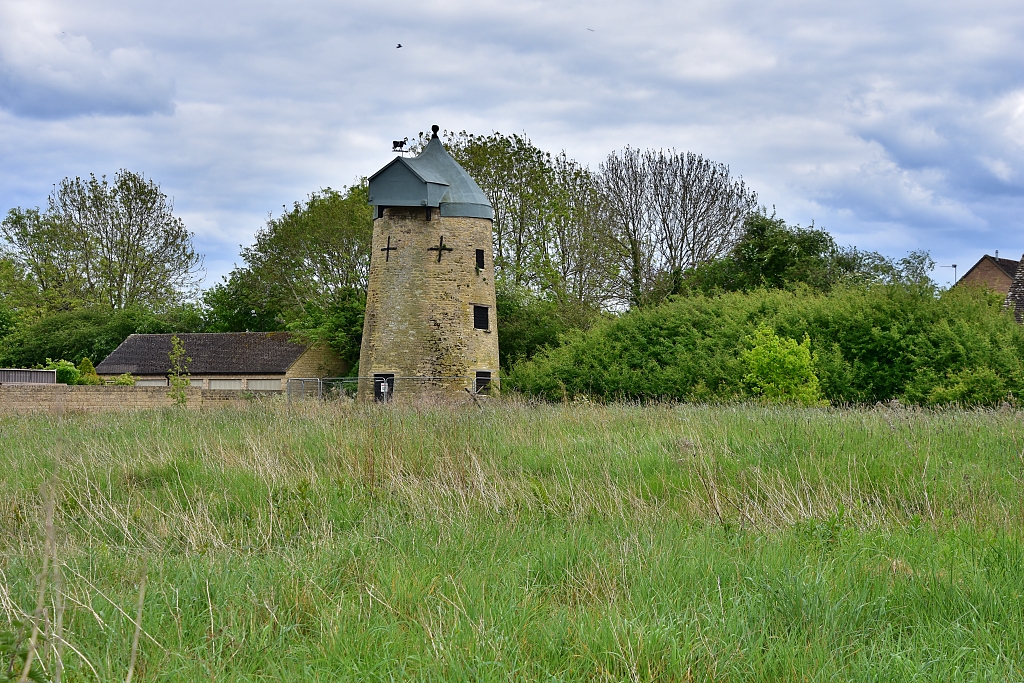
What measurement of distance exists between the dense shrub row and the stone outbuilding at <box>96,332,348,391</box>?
64.4ft

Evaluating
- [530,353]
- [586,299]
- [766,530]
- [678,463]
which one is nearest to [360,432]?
[678,463]

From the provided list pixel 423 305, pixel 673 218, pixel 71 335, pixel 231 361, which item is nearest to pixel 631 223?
pixel 673 218

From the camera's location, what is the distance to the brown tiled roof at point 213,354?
43094 mm

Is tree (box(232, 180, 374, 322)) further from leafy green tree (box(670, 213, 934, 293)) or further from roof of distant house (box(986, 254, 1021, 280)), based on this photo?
roof of distant house (box(986, 254, 1021, 280))

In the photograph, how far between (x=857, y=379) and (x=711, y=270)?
Answer: 12146 millimetres

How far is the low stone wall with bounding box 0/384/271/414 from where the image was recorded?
2316 cm

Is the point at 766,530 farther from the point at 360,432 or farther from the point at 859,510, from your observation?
the point at 360,432

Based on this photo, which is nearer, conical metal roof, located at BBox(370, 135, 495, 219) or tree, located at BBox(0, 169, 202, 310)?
conical metal roof, located at BBox(370, 135, 495, 219)

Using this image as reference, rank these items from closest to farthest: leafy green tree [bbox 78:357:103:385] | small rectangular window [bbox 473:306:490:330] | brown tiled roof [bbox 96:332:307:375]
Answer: small rectangular window [bbox 473:306:490:330] → leafy green tree [bbox 78:357:103:385] → brown tiled roof [bbox 96:332:307:375]

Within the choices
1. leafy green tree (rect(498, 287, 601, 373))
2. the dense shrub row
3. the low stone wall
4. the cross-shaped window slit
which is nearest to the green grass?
the dense shrub row

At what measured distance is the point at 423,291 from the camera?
94.0 ft

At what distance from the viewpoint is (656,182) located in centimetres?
3678

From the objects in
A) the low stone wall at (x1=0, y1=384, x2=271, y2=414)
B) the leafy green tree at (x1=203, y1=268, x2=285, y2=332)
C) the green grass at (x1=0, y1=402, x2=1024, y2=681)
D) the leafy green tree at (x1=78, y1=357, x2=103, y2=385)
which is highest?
the leafy green tree at (x1=203, y1=268, x2=285, y2=332)

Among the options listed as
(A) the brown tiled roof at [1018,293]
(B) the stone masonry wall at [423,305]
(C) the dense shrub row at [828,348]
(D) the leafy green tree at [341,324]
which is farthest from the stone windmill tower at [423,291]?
(A) the brown tiled roof at [1018,293]
